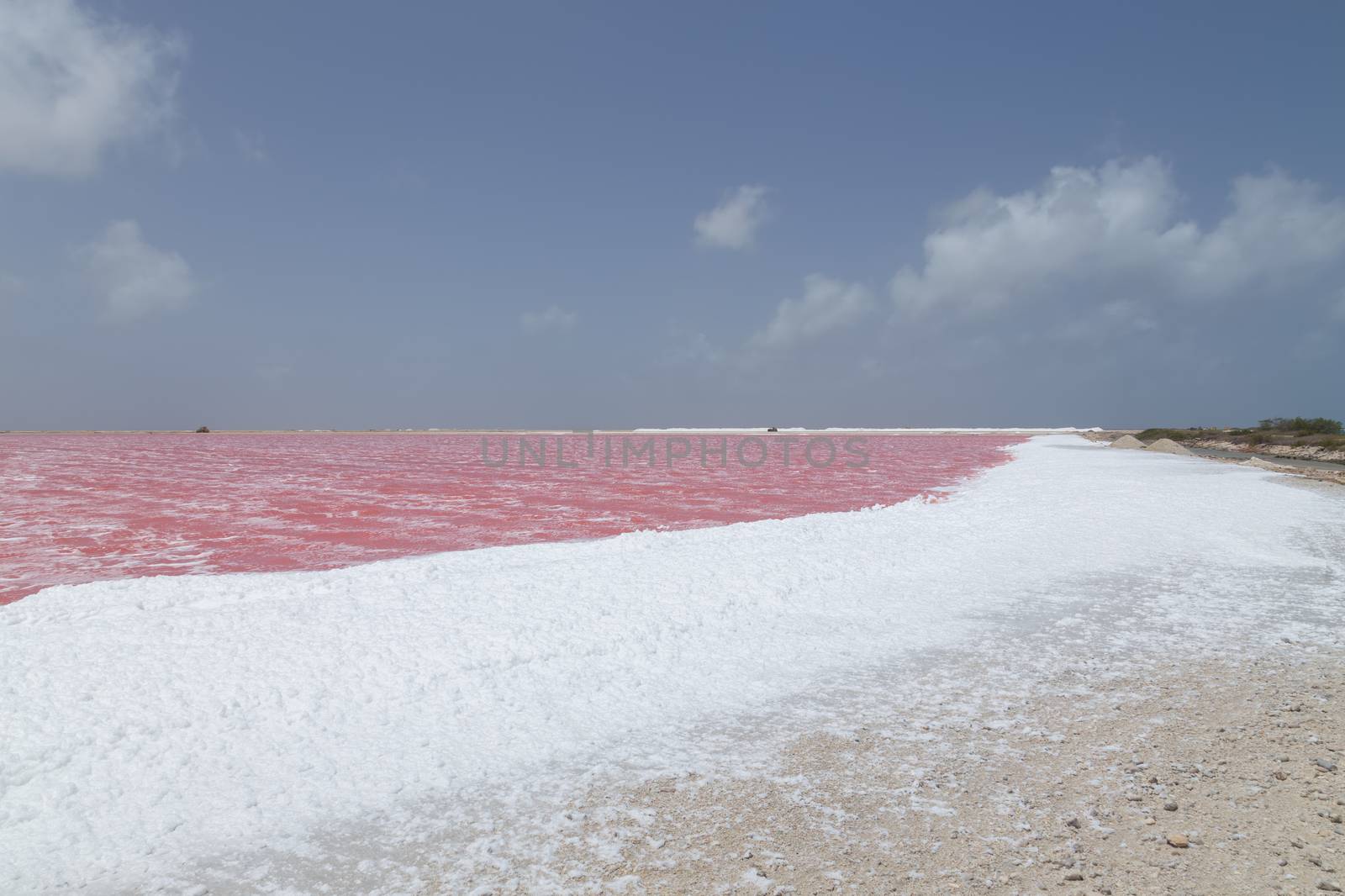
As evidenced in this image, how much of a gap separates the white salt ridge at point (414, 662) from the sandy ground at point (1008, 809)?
0.82m

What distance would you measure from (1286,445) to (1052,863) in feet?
176

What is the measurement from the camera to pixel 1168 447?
40.1 m

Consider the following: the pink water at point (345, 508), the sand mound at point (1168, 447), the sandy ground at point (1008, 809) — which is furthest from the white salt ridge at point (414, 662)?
the sand mound at point (1168, 447)

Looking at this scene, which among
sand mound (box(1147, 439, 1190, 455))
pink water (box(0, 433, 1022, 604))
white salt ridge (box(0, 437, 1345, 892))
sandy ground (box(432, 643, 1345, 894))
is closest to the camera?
sandy ground (box(432, 643, 1345, 894))

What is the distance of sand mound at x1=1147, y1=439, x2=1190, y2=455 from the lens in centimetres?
3887

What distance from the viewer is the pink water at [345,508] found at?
10.3 metres

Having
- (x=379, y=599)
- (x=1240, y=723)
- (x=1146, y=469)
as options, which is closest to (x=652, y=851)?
(x=1240, y=723)

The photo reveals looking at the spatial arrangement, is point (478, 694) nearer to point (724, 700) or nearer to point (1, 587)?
point (724, 700)

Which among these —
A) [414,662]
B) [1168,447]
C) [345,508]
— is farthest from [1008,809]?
[1168,447]

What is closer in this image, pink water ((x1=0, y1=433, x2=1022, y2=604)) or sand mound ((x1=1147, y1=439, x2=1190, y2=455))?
pink water ((x1=0, y1=433, x2=1022, y2=604))

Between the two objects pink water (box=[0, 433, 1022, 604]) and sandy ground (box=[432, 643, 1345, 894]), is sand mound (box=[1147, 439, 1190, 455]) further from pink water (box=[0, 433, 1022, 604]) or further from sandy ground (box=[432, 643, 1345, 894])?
sandy ground (box=[432, 643, 1345, 894])

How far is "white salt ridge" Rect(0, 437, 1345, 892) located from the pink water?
8.75ft

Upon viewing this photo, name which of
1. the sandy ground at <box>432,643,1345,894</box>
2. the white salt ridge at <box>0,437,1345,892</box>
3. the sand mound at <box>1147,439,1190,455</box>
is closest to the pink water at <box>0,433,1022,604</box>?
the white salt ridge at <box>0,437,1345,892</box>

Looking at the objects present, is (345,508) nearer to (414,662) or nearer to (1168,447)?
(414,662)
